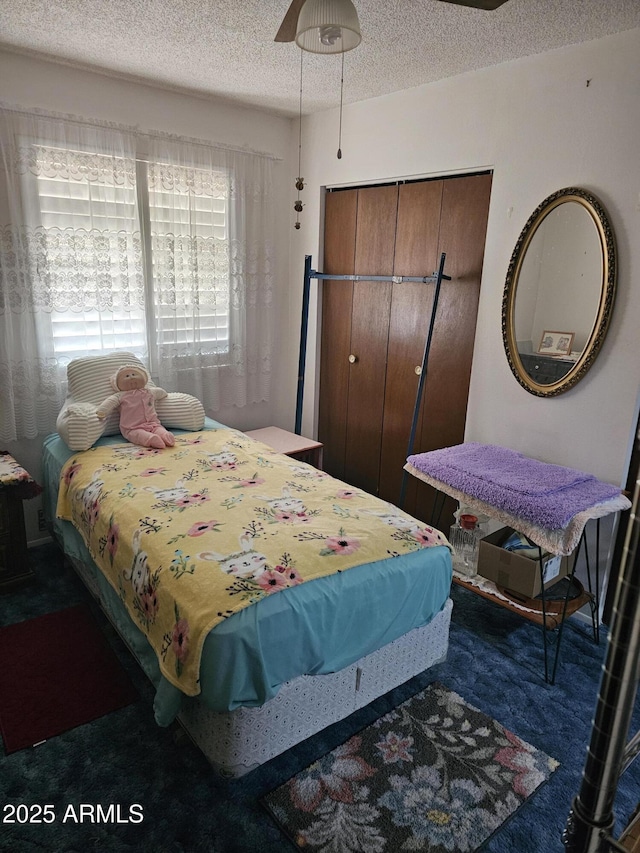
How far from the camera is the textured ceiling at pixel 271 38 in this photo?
7.07 feet

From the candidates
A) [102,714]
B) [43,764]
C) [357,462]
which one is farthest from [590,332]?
[43,764]

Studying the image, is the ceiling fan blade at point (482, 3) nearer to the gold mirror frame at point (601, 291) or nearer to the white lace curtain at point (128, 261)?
the gold mirror frame at point (601, 291)

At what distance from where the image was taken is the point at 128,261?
3.22 meters

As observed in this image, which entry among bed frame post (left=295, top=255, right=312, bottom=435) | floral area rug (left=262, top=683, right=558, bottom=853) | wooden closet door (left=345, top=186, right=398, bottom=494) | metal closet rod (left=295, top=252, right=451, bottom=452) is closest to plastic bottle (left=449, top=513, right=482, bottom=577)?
metal closet rod (left=295, top=252, right=451, bottom=452)

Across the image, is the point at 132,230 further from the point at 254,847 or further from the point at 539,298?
the point at 254,847

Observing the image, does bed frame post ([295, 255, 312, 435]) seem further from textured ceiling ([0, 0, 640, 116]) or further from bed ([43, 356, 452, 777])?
bed ([43, 356, 452, 777])

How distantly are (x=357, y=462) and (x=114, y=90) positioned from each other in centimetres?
258

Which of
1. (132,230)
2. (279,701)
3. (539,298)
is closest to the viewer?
(279,701)

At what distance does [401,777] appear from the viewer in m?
1.80

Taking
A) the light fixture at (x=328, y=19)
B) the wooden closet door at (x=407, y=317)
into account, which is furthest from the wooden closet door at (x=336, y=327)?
the light fixture at (x=328, y=19)

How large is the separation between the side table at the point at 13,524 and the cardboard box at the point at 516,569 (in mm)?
2066

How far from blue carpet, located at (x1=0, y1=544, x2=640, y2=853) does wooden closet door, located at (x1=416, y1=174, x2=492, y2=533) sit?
1177 millimetres

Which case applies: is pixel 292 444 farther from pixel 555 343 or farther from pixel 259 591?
pixel 259 591

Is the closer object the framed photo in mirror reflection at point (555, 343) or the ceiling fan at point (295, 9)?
the ceiling fan at point (295, 9)
